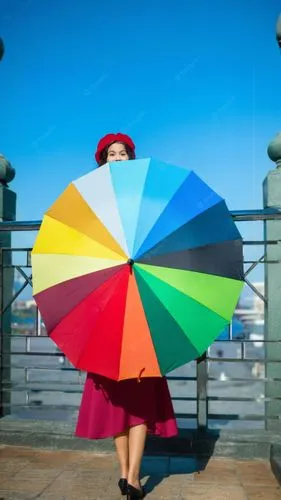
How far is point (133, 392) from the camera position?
290 cm

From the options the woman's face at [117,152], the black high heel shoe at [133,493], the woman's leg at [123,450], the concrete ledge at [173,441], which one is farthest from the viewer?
the concrete ledge at [173,441]

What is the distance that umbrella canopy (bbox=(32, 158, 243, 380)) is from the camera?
2391 mm

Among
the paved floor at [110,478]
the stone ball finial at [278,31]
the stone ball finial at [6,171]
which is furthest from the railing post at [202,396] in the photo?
the stone ball finial at [278,31]

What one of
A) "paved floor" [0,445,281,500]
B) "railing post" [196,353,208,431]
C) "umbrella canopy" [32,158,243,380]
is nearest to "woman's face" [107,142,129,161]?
"umbrella canopy" [32,158,243,380]

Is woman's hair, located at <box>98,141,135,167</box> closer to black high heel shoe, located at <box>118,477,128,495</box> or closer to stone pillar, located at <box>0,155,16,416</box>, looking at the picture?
stone pillar, located at <box>0,155,16,416</box>

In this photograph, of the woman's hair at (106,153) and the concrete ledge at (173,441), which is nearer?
the woman's hair at (106,153)

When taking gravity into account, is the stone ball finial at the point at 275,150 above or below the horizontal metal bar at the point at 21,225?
above

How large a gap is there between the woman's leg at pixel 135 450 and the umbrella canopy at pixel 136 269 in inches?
26.2

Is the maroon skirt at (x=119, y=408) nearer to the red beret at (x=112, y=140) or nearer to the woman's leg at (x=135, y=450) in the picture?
the woman's leg at (x=135, y=450)

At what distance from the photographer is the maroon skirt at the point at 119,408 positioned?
2.90 meters

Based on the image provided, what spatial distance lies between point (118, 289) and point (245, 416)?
197 cm

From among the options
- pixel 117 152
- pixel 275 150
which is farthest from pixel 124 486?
pixel 275 150

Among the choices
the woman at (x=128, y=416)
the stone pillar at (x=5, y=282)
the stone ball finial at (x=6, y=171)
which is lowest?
the woman at (x=128, y=416)

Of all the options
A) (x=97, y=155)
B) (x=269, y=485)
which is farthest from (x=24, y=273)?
(x=269, y=485)
